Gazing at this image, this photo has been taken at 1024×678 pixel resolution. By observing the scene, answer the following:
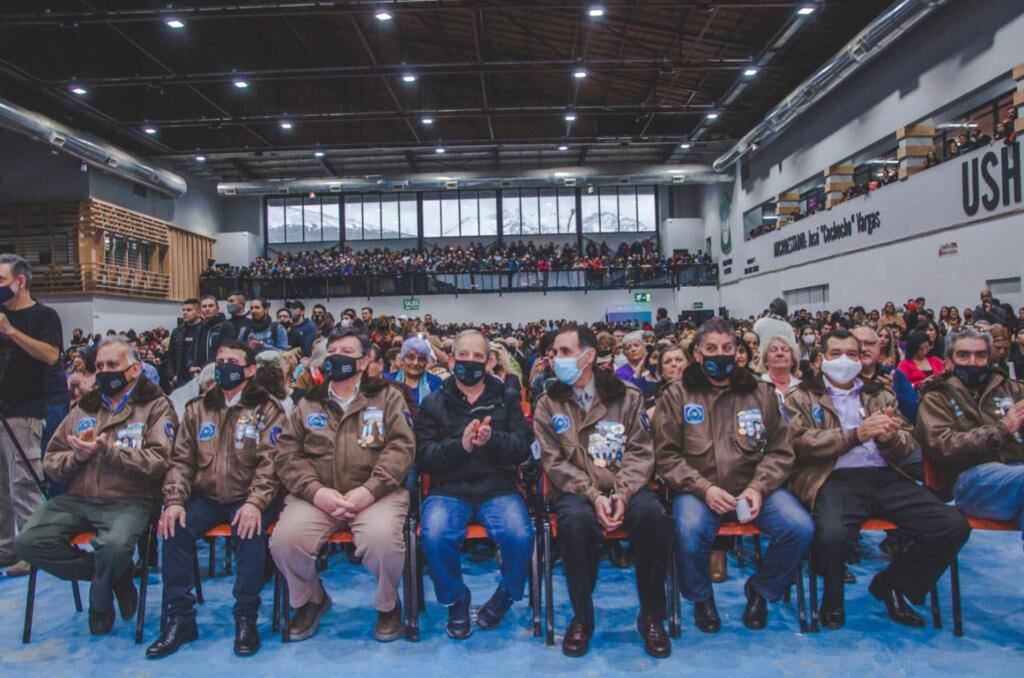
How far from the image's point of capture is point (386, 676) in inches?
115

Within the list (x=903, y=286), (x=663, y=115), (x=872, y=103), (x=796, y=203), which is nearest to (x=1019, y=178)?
(x=903, y=286)

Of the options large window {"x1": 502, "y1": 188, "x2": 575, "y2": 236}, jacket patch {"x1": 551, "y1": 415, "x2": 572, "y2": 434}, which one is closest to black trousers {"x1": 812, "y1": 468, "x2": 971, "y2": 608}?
jacket patch {"x1": 551, "y1": 415, "x2": 572, "y2": 434}

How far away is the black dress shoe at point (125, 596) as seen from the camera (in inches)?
141

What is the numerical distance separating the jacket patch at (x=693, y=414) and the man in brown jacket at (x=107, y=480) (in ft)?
8.73

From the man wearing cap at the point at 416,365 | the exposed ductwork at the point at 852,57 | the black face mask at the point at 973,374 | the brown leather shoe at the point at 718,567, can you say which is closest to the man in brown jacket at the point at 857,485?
the black face mask at the point at 973,374

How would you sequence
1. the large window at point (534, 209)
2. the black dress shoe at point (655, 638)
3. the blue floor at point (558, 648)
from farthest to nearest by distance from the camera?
the large window at point (534, 209) → the black dress shoe at point (655, 638) → the blue floor at point (558, 648)

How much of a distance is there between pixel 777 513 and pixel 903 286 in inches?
517

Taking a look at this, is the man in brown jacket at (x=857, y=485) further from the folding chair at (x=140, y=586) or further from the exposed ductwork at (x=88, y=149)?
the exposed ductwork at (x=88, y=149)

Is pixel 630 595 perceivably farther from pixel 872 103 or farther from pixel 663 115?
pixel 663 115

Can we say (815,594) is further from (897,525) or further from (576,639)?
(576,639)

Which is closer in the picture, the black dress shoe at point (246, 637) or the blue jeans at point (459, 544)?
the black dress shoe at point (246, 637)

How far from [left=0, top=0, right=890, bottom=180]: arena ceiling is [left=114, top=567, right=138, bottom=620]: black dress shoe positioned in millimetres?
11455

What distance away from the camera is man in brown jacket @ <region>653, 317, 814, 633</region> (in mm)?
3252

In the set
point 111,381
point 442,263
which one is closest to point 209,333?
point 111,381
